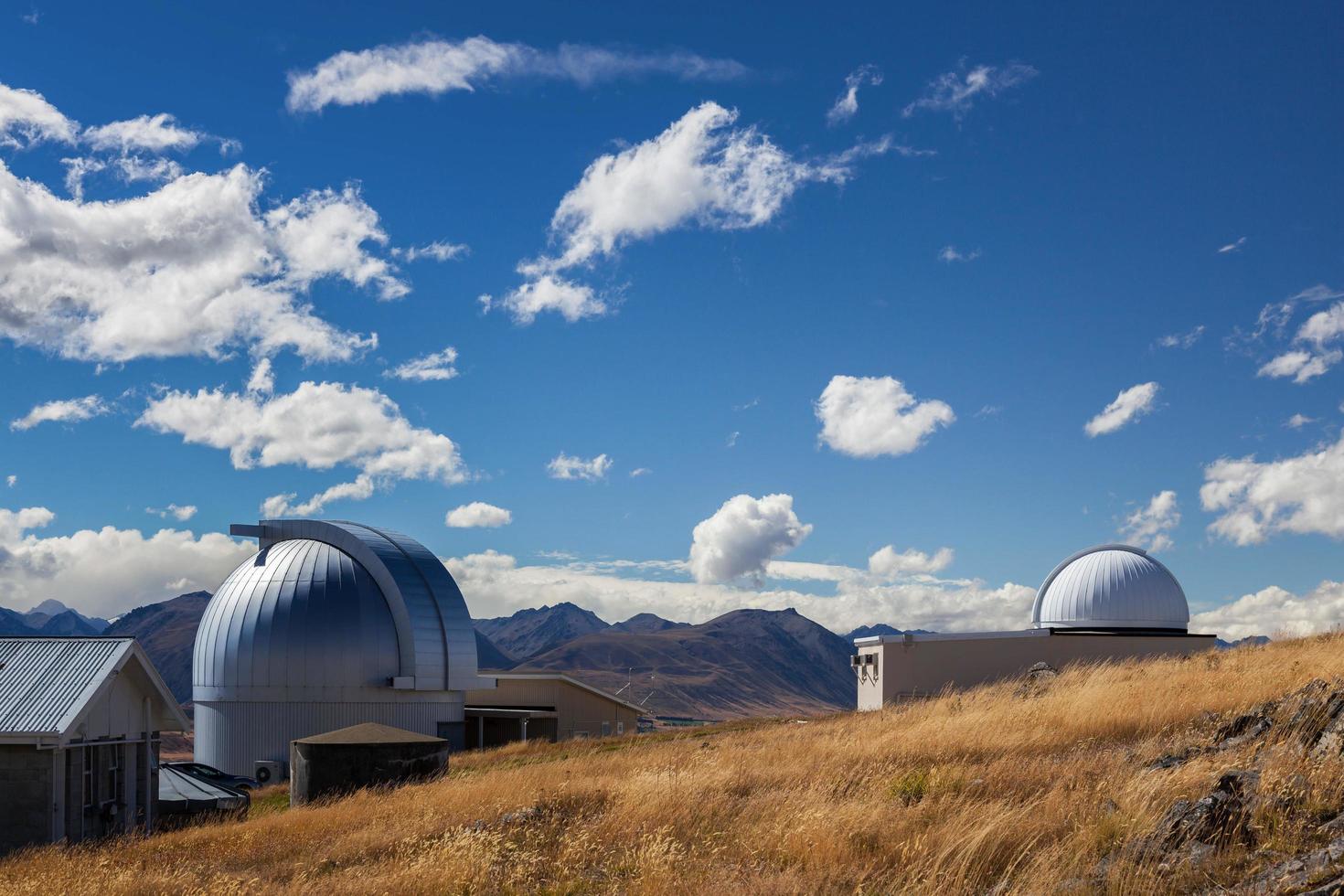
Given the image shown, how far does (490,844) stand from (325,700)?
107ft

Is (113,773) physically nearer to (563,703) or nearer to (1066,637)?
(563,703)

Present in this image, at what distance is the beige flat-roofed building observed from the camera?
49000 mm

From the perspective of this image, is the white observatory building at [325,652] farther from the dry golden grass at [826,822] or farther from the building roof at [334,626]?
the dry golden grass at [826,822]

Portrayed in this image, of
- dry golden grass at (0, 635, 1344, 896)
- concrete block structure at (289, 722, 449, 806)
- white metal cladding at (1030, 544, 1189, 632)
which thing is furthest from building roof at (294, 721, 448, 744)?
white metal cladding at (1030, 544, 1189, 632)

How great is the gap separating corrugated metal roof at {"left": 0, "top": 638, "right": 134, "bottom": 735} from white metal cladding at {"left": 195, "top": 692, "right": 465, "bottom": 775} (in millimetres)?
17559

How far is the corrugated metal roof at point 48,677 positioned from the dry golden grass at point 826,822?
16.7ft

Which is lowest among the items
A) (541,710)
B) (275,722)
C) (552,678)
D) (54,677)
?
(541,710)

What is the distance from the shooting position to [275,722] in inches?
1655

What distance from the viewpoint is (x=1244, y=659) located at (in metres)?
21.9

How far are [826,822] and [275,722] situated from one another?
118 ft

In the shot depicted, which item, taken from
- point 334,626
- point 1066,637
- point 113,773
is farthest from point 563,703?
point 113,773

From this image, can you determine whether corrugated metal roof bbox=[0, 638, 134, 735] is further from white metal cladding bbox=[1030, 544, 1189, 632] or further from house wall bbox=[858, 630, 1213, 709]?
white metal cladding bbox=[1030, 544, 1189, 632]

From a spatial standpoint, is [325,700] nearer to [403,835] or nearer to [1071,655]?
[1071,655]

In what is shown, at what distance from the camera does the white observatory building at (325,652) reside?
42.0m
